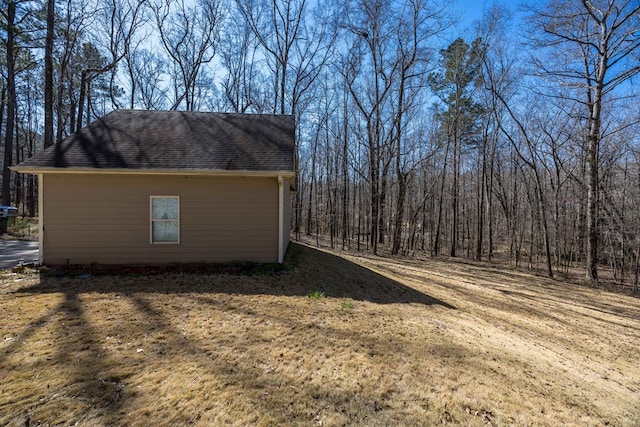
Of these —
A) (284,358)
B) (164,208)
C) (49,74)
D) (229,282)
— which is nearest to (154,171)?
(164,208)

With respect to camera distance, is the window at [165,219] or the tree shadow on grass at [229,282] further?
the window at [165,219]

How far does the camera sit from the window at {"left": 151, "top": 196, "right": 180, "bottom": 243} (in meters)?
6.93

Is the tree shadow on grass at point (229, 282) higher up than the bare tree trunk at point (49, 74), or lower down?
lower down

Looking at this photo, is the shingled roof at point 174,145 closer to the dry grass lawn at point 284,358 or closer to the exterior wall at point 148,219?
the exterior wall at point 148,219

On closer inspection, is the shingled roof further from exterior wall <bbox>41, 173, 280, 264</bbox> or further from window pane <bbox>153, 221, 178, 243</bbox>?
window pane <bbox>153, 221, 178, 243</bbox>

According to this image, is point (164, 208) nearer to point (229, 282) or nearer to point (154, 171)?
point (154, 171)

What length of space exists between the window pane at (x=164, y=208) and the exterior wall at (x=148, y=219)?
0.43 feet

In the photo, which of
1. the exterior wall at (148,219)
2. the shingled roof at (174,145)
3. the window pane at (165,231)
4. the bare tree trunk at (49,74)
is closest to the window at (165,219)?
the window pane at (165,231)

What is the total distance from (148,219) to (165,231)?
47 cm

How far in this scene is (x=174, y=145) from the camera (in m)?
7.62

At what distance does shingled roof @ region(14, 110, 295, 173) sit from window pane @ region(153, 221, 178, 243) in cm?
131

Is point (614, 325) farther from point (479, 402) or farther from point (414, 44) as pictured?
point (414, 44)

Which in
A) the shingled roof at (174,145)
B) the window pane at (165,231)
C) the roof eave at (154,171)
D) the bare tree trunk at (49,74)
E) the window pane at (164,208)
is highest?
the bare tree trunk at (49,74)

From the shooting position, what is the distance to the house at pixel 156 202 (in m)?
6.68
